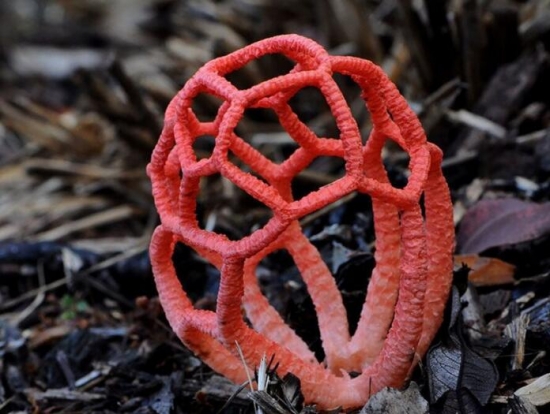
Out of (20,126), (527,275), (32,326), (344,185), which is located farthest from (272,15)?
(344,185)

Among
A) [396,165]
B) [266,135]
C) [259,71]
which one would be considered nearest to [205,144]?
[266,135]

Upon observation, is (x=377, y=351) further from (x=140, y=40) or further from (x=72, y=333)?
(x=140, y=40)

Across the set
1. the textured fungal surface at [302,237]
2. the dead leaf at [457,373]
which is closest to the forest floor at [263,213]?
the dead leaf at [457,373]

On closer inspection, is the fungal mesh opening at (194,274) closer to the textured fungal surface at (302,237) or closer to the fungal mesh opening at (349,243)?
the fungal mesh opening at (349,243)

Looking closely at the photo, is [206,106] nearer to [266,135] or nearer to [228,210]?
[266,135]

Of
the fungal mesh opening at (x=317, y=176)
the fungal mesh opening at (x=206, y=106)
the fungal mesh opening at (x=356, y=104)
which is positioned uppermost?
the fungal mesh opening at (x=206, y=106)

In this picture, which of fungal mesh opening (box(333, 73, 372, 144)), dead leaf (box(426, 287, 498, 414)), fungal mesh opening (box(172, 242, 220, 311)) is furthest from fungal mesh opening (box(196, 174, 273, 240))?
dead leaf (box(426, 287, 498, 414))
